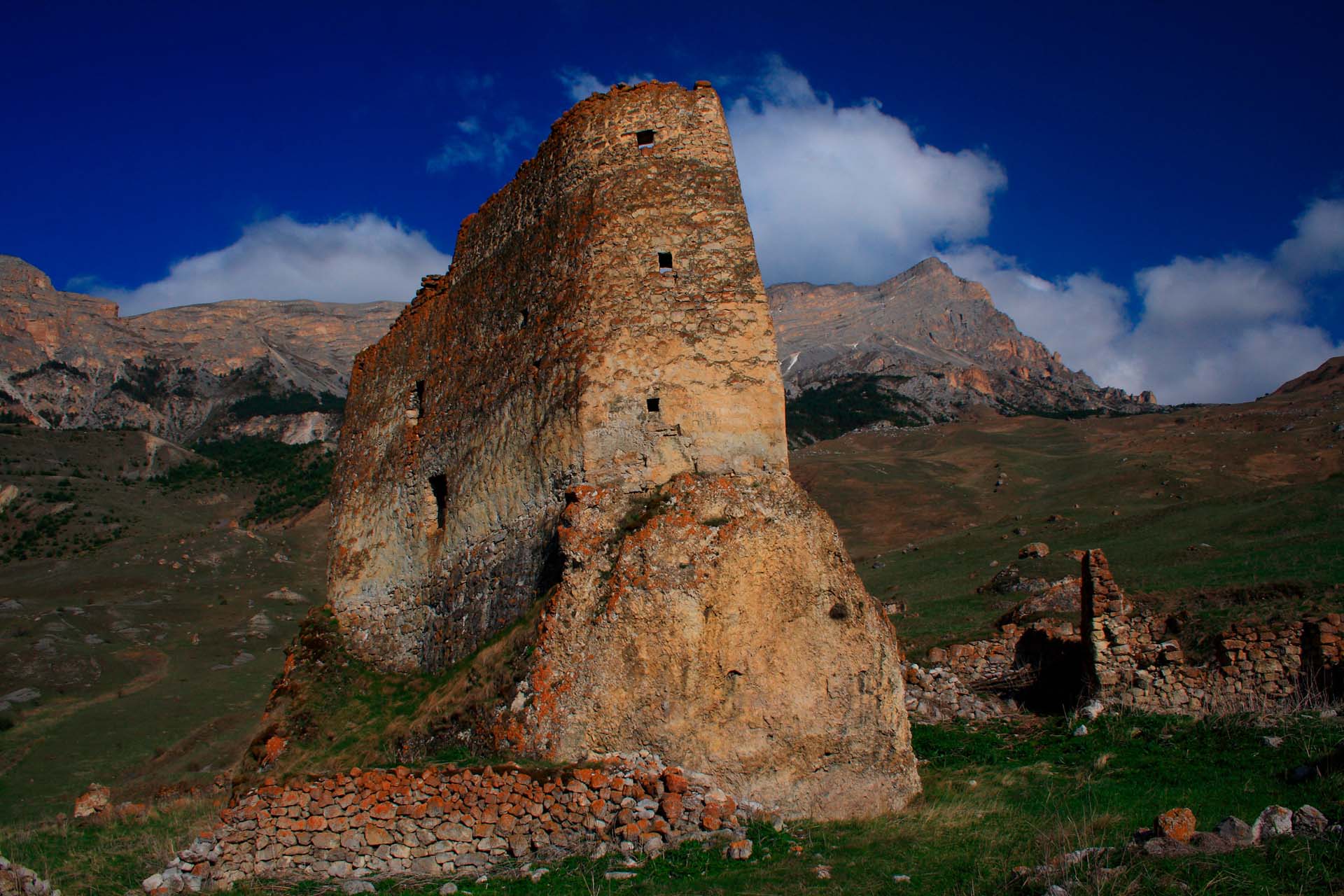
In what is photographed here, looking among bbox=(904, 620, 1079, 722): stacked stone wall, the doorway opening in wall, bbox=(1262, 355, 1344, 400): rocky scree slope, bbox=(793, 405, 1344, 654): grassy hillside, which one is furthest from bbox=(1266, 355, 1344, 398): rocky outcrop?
Answer: the doorway opening in wall

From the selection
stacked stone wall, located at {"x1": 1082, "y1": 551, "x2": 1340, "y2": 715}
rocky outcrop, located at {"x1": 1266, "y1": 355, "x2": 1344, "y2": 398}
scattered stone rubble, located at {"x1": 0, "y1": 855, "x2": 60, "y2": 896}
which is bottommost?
scattered stone rubble, located at {"x1": 0, "y1": 855, "x2": 60, "y2": 896}

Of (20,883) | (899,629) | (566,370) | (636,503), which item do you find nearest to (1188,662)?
(899,629)

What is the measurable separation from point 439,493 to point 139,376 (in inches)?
6093

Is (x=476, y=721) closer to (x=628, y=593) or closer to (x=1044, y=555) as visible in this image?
(x=628, y=593)

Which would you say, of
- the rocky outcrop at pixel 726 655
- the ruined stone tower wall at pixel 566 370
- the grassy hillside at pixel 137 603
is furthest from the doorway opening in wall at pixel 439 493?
the grassy hillside at pixel 137 603

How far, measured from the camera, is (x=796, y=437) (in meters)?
118

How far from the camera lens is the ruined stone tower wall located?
10312 millimetres

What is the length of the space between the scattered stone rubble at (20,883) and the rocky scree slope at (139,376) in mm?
118861

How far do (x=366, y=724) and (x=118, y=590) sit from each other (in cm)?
5074

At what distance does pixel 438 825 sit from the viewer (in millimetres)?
7992

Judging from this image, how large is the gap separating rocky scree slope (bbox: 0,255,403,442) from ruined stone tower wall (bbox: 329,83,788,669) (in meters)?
114

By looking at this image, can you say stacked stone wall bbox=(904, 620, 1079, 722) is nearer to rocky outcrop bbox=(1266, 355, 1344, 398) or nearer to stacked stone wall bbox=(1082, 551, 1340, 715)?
stacked stone wall bbox=(1082, 551, 1340, 715)

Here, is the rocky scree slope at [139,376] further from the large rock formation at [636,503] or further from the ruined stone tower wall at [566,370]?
the large rock formation at [636,503]

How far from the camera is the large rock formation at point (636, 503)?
8.95m
